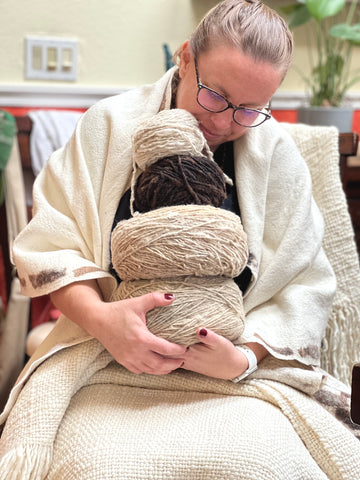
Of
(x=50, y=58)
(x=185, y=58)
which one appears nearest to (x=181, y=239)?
(x=185, y=58)

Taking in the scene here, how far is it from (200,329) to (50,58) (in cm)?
133

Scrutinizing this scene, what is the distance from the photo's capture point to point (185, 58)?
966 millimetres

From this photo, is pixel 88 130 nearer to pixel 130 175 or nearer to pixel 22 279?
pixel 130 175

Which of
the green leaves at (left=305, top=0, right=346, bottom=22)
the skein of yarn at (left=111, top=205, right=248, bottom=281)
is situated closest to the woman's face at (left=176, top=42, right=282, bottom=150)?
the skein of yarn at (left=111, top=205, right=248, bottom=281)

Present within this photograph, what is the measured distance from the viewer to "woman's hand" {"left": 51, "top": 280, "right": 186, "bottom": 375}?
826 millimetres

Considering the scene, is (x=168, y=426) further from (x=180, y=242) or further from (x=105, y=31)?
(x=105, y=31)

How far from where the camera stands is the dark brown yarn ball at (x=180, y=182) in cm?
83

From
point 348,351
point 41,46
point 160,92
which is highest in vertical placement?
point 160,92

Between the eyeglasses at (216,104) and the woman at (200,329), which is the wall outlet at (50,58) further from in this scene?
the eyeglasses at (216,104)

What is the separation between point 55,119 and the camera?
5.35 ft

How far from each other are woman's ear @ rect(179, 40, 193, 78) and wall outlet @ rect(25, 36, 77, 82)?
1015 mm

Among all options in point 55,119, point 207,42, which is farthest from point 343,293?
point 55,119

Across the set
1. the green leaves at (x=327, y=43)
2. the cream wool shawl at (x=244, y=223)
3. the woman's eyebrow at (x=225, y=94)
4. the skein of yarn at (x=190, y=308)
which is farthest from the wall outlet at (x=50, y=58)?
the skein of yarn at (x=190, y=308)

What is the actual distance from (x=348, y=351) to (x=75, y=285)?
55 centimetres
